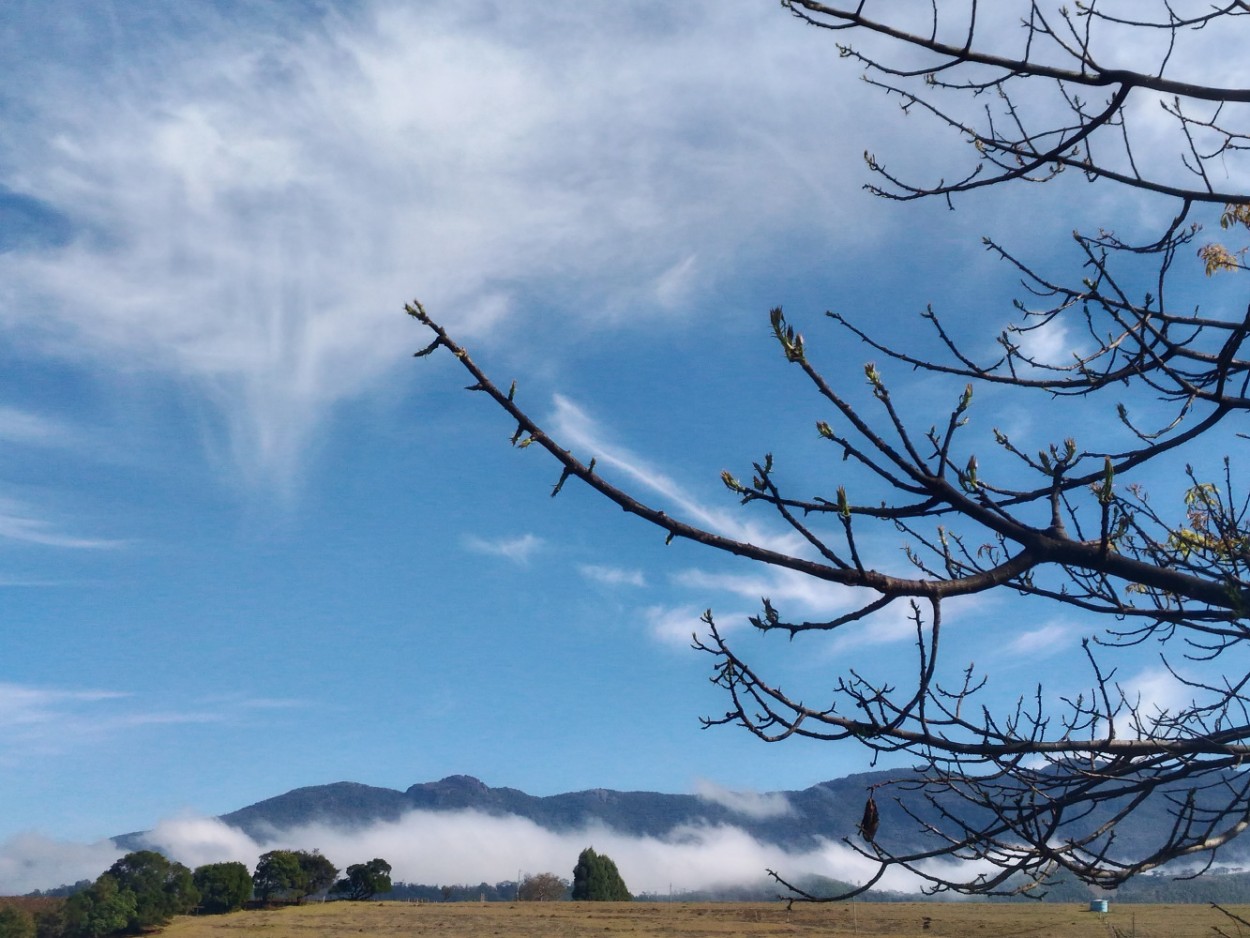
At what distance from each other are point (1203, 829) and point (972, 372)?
249cm

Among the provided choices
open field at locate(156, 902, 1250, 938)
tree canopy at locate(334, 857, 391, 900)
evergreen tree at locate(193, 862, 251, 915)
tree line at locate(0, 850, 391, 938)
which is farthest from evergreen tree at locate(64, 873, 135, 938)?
tree canopy at locate(334, 857, 391, 900)

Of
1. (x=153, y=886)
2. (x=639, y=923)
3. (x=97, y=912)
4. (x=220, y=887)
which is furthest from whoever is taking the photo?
(x=220, y=887)

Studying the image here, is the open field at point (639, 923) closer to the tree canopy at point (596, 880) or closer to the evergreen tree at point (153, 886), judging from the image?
the evergreen tree at point (153, 886)

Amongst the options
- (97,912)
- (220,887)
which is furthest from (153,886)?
(220,887)

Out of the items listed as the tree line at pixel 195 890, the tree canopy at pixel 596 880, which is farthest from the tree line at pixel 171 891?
the tree canopy at pixel 596 880

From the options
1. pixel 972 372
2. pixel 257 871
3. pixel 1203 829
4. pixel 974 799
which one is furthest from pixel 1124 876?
pixel 257 871

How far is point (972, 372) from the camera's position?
475 cm

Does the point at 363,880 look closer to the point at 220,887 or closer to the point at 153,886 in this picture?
the point at 220,887

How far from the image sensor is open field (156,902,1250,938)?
71562 mm

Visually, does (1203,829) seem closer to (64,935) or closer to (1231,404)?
(1231,404)

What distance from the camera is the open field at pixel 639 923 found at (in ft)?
235

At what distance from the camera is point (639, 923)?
8325cm

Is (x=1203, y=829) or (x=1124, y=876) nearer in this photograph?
(x=1124, y=876)

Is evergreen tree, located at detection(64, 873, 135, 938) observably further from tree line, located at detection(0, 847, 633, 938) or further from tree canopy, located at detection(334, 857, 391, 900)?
tree canopy, located at detection(334, 857, 391, 900)
